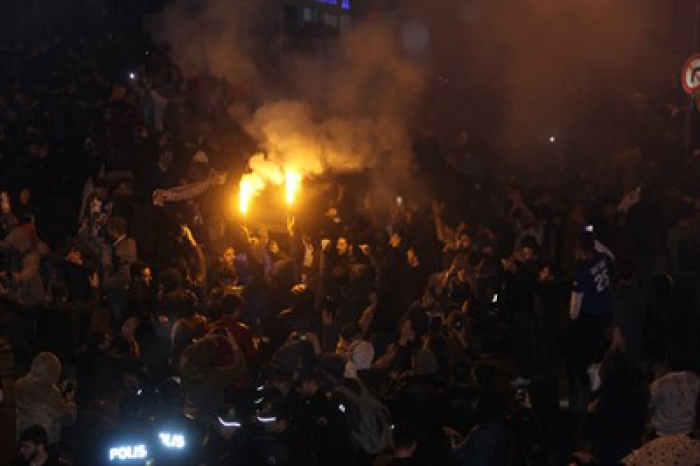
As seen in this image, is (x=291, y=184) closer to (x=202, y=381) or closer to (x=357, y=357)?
(x=357, y=357)

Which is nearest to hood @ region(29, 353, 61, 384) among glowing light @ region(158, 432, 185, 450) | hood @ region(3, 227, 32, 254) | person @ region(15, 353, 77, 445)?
person @ region(15, 353, 77, 445)

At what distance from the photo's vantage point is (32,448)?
20.5 ft

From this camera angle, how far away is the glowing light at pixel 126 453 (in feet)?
21.8

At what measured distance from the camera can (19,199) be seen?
44.9 ft

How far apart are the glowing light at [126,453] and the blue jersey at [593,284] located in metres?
4.33

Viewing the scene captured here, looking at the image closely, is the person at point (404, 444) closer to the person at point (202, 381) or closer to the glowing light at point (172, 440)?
the glowing light at point (172, 440)

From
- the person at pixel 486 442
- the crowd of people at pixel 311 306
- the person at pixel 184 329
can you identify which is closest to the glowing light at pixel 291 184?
the crowd of people at pixel 311 306

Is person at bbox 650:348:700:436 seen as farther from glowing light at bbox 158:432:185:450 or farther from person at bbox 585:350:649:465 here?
glowing light at bbox 158:432:185:450

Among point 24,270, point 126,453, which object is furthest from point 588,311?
point 24,270

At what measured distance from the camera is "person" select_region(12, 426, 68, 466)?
20.4ft

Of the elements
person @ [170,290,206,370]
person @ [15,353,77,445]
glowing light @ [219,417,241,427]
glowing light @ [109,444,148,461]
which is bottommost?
glowing light @ [109,444,148,461]

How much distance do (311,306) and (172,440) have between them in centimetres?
274

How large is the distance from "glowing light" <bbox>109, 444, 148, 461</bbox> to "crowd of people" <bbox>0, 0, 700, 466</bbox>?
13mm

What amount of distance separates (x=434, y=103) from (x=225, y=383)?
10449mm
